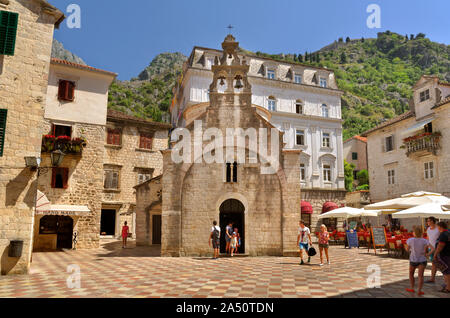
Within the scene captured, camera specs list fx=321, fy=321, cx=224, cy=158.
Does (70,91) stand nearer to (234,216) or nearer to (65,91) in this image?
(65,91)

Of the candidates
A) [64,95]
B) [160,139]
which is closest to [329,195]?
[160,139]

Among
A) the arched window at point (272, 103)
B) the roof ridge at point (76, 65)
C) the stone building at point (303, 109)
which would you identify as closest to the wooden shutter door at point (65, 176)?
the roof ridge at point (76, 65)

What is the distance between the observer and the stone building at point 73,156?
2106cm

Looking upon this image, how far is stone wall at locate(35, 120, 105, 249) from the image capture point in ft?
70.4

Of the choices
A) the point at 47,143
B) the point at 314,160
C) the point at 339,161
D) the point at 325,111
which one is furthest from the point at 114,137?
the point at 339,161

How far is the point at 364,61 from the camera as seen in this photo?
145500 mm

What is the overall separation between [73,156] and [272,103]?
21769 millimetres

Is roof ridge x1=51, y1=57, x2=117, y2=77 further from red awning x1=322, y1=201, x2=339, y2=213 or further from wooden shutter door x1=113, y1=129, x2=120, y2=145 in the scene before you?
red awning x1=322, y1=201, x2=339, y2=213

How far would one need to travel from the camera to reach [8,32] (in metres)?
11.4

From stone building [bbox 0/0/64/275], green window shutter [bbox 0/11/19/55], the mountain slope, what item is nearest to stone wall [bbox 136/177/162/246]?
stone building [bbox 0/0/64/275]

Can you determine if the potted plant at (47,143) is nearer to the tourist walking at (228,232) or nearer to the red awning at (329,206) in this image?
the tourist walking at (228,232)

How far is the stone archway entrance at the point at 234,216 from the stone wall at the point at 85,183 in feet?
34.3
